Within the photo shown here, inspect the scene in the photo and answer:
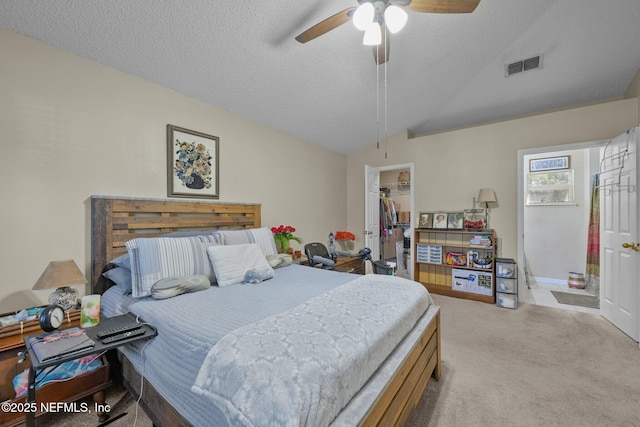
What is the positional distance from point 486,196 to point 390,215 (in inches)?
87.3

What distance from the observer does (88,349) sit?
3.96ft

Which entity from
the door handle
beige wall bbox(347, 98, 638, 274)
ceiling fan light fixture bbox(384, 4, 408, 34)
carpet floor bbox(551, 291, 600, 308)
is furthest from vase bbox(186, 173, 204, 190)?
carpet floor bbox(551, 291, 600, 308)

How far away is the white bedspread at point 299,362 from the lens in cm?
85

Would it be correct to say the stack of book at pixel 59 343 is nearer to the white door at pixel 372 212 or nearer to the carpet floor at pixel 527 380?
the carpet floor at pixel 527 380

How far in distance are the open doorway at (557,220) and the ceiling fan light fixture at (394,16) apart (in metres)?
3.86

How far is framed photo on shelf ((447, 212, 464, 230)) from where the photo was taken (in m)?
4.12

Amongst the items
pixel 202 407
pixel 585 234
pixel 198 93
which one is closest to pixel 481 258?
pixel 585 234

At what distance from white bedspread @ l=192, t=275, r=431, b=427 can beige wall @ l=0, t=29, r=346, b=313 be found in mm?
1738

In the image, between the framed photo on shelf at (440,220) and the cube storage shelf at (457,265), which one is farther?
the framed photo on shelf at (440,220)

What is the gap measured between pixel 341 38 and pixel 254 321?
2.48m

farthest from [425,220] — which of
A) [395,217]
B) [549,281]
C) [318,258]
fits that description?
[549,281]

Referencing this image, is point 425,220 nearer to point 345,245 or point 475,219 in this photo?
point 475,219

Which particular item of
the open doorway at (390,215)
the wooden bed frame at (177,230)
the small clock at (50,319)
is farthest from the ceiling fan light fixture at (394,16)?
the open doorway at (390,215)

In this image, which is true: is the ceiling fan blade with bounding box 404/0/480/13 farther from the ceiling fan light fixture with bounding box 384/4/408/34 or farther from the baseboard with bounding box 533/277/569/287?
the baseboard with bounding box 533/277/569/287
